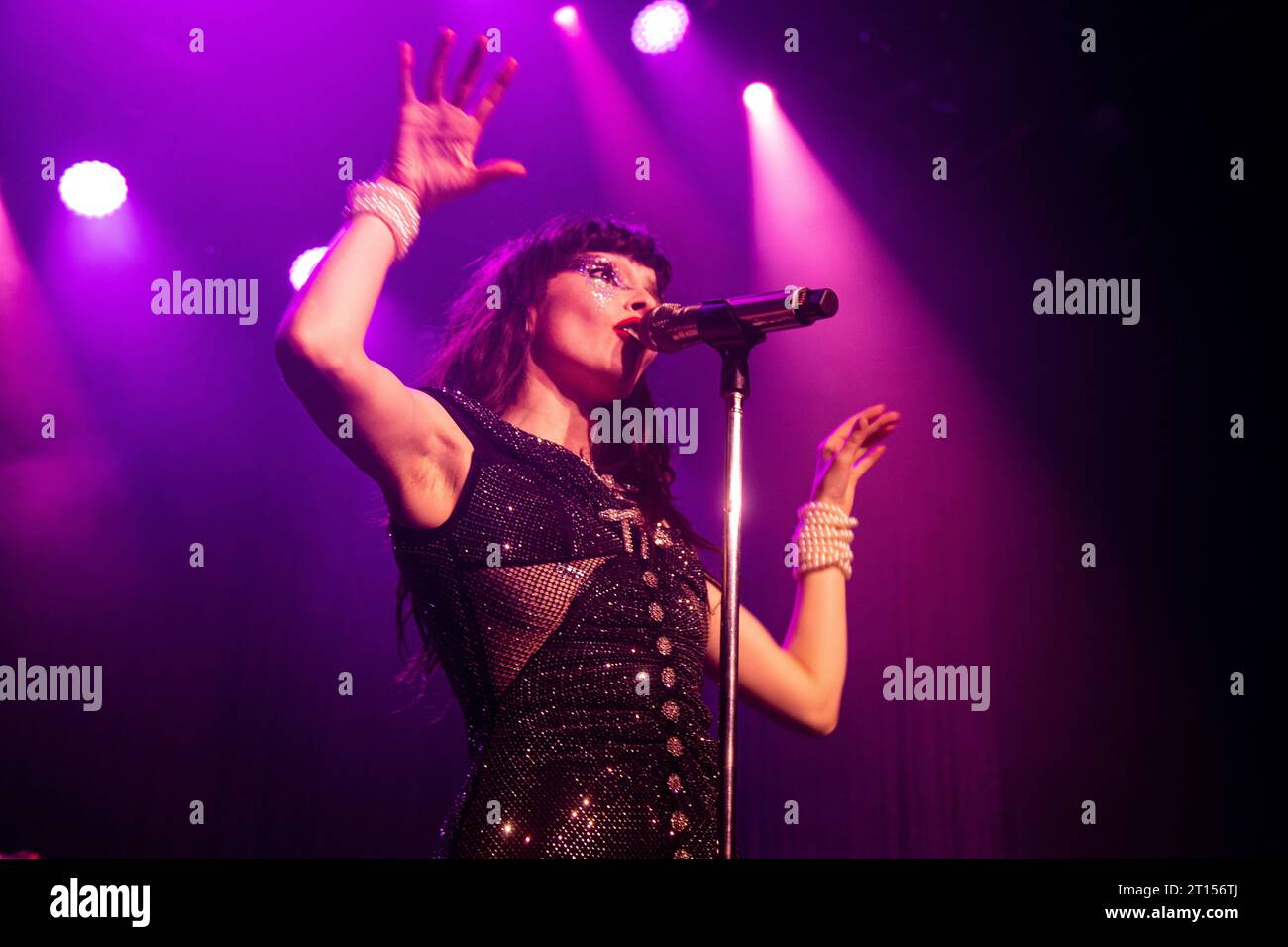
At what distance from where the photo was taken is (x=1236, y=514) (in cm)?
428

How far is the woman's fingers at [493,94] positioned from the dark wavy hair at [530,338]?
0.50 m

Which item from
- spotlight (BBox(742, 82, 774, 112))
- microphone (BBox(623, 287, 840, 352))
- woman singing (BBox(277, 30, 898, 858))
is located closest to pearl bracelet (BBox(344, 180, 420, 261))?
woman singing (BBox(277, 30, 898, 858))

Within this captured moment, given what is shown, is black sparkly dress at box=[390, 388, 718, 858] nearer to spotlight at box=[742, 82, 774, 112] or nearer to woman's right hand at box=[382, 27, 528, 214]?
woman's right hand at box=[382, 27, 528, 214]

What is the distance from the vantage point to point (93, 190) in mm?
4066

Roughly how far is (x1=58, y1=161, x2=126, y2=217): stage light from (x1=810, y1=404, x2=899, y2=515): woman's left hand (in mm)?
3068

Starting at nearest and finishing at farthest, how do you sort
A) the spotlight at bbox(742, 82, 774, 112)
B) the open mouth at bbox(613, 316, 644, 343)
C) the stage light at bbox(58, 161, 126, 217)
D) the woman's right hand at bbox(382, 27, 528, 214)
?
the woman's right hand at bbox(382, 27, 528, 214), the open mouth at bbox(613, 316, 644, 343), the stage light at bbox(58, 161, 126, 217), the spotlight at bbox(742, 82, 774, 112)

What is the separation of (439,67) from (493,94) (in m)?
0.11

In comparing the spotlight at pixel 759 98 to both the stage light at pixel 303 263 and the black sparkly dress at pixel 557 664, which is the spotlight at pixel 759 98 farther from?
the black sparkly dress at pixel 557 664

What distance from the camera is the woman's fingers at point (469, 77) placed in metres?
1.93

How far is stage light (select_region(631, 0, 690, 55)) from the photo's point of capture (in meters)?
4.29

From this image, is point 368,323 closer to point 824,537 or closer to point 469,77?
point 469,77

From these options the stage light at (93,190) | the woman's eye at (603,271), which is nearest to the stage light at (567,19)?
the stage light at (93,190)
